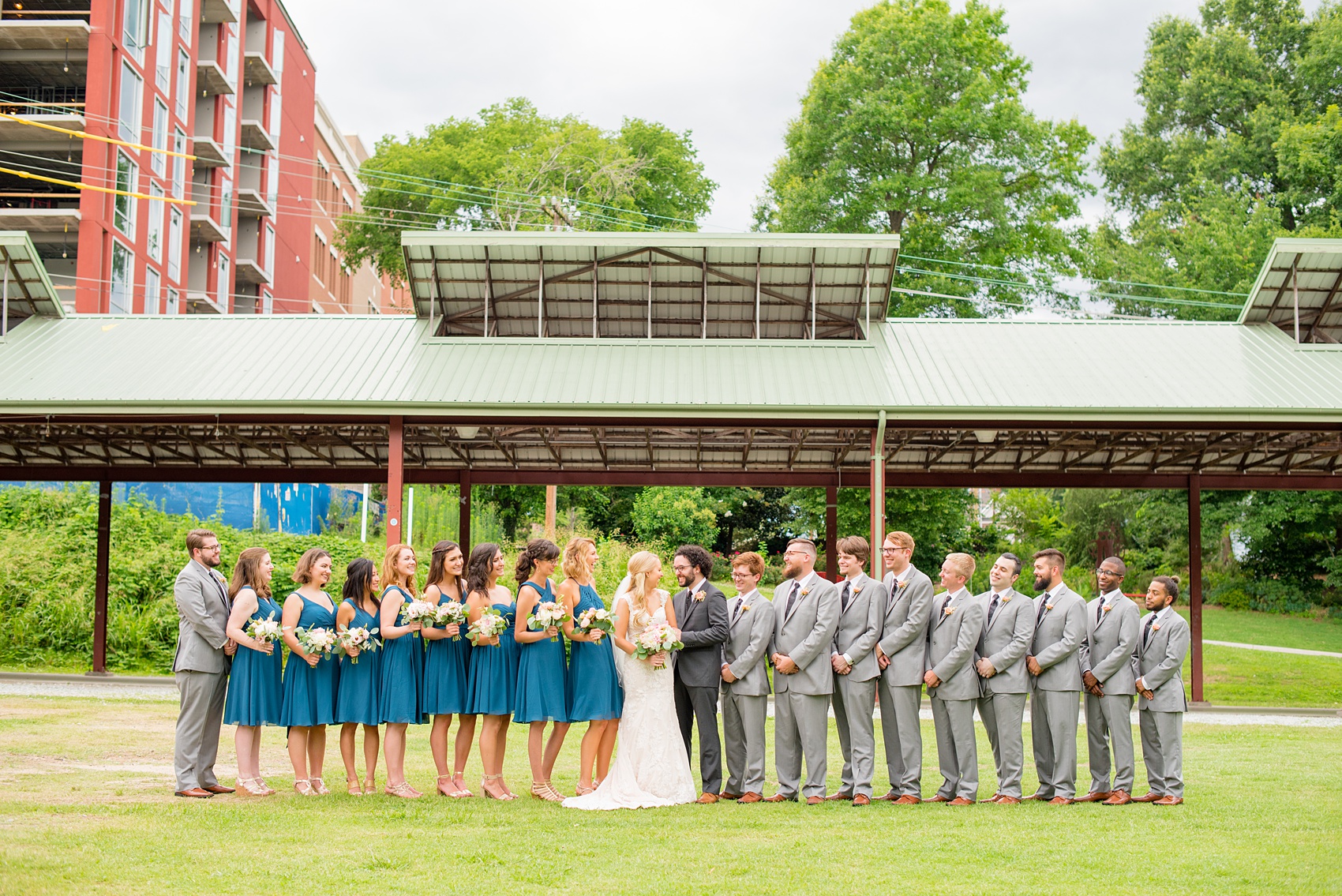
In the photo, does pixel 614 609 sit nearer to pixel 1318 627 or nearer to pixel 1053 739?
pixel 1053 739

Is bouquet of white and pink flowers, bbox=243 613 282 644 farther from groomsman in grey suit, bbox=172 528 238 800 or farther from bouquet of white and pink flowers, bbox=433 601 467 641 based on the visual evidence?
bouquet of white and pink flowers, bbox=433 601 467 641

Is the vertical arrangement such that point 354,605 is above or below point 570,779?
above

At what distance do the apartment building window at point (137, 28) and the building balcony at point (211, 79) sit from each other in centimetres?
571

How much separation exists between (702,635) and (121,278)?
122ft

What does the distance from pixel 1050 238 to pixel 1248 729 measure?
21271 millimetres

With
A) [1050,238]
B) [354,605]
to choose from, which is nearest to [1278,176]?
[1050,238]

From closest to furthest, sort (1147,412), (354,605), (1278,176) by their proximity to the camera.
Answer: (354,605) < (1147,412) < (1278,176)

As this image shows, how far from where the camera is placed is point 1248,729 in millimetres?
17547

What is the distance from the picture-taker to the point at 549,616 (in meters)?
9.55

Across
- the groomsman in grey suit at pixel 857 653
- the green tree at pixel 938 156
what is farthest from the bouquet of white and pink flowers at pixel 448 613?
the green tree at pixel 938 156

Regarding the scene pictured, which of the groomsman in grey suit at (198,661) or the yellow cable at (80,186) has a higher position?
the yellow cable at (80,186)

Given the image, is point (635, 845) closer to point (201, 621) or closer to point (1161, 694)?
point (201, 621)

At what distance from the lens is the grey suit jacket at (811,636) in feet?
33.0

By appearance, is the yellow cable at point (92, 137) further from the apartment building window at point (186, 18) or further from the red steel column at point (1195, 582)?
the red steel column at point (1195, 582)
